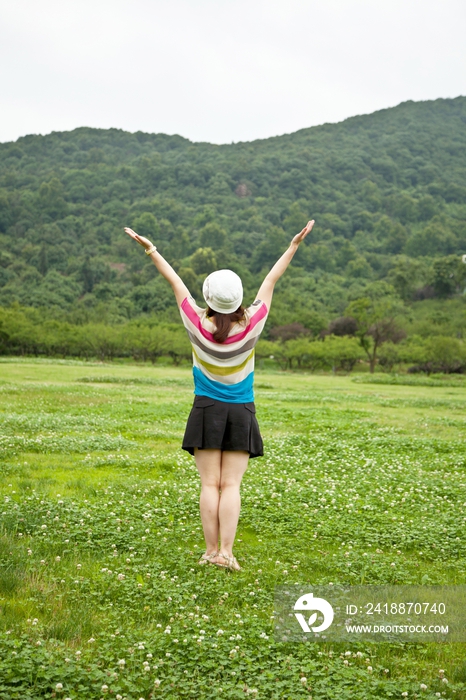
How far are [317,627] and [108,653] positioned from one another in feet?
5.89

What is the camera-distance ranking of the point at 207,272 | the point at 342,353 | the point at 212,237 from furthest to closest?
the point at 212,237
the point at 207,272
the point at 342,353

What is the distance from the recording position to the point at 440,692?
14.8ft

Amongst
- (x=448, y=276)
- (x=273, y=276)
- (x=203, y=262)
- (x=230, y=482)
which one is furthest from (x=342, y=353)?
(x=230, y=482)

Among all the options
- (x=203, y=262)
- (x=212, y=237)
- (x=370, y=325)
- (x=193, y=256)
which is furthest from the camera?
(x=212, y=237)

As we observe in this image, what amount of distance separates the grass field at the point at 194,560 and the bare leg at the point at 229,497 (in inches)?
13.6

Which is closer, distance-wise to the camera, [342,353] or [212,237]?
[342,353]

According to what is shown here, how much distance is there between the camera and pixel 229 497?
677cm

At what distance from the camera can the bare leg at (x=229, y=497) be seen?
6.74 meters

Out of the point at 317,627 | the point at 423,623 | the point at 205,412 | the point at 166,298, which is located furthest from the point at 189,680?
the point at 166,298

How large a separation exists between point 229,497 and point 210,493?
0.69 ft

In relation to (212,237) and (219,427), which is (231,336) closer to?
(219,427)

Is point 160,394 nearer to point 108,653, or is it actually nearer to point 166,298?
point 108,653

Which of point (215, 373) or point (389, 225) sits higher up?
point (389, 225)

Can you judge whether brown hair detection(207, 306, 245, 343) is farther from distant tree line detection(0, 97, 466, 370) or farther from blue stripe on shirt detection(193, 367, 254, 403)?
distant tree line detection(0, 97, 466, 370)
